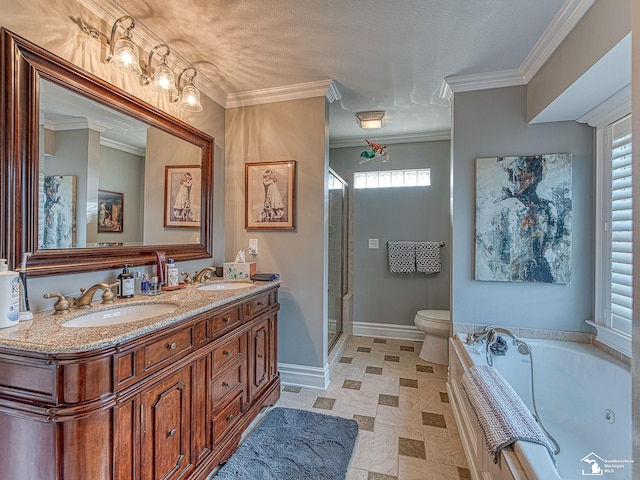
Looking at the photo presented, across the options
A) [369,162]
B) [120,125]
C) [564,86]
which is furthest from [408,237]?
[120,125]

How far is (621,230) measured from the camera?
5.98ft

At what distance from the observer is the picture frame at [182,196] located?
6.76 feet

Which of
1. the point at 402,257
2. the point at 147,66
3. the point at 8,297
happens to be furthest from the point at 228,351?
the point at 402,257

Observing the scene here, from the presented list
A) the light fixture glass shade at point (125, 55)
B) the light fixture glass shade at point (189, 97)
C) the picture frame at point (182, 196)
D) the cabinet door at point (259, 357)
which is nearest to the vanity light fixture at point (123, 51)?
the light fixture glass shade at point (125, 55)

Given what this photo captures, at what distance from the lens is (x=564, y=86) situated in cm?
172

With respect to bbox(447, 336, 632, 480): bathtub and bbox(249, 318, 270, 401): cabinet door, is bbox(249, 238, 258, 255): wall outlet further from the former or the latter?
bbox(447, 336, 632, 480): bathtub

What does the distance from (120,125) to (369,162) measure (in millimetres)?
2679

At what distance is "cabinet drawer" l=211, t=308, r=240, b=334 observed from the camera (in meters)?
1.57

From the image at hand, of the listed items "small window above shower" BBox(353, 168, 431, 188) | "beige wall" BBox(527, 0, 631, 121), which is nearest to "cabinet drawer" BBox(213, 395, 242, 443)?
"beige wall" BBox(527, 0, 631, 121)

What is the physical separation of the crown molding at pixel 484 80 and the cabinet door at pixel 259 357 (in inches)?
88.0

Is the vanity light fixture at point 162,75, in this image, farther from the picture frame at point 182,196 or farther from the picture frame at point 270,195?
the picture frame at point 270,195

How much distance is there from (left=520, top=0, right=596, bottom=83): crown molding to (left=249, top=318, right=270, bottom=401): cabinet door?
8.01ft

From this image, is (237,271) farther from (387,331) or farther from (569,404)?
(569,404)

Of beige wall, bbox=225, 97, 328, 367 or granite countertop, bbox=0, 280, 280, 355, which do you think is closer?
granite countertop, bbox=0, 280, 280, 355
